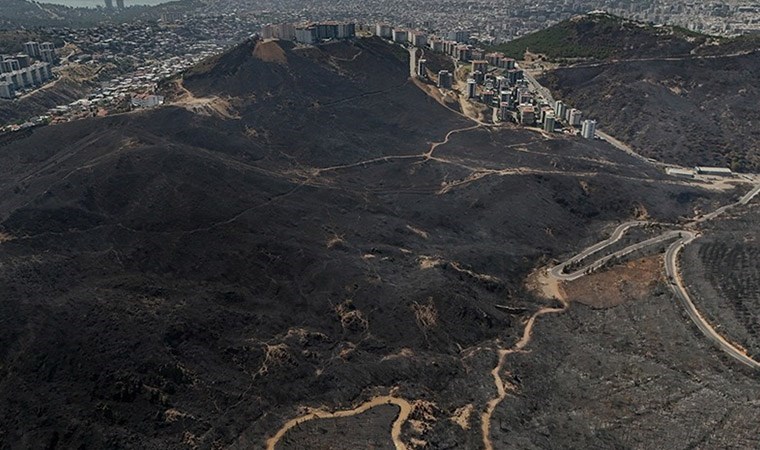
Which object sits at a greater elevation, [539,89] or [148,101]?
[148,101]

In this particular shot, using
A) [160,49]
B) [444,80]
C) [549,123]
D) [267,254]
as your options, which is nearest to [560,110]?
[549,123]

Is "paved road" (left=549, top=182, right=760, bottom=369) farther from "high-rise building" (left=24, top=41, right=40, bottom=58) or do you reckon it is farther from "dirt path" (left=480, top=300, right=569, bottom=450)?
"high-rise building" (left=24, top=41, right=40, bottom=58)

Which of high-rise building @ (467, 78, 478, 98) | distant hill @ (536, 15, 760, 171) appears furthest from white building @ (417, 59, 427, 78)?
distant hill @ (536, 15, 760, 171)

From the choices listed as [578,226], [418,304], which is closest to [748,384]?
[418,304]

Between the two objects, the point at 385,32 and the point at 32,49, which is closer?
the point at 385,32

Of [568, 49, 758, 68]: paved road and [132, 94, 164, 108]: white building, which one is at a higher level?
[568, 49, 758, 68]: paved road

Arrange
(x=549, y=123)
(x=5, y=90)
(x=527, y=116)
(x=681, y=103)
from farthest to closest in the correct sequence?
1. (x=5, y=90)
2. (x=681, y=103)
3. (x=527, y=116)
4. (x=549, y=123)

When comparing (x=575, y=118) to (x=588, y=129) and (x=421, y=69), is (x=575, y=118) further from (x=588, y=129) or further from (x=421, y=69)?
(x=421, y=69)
